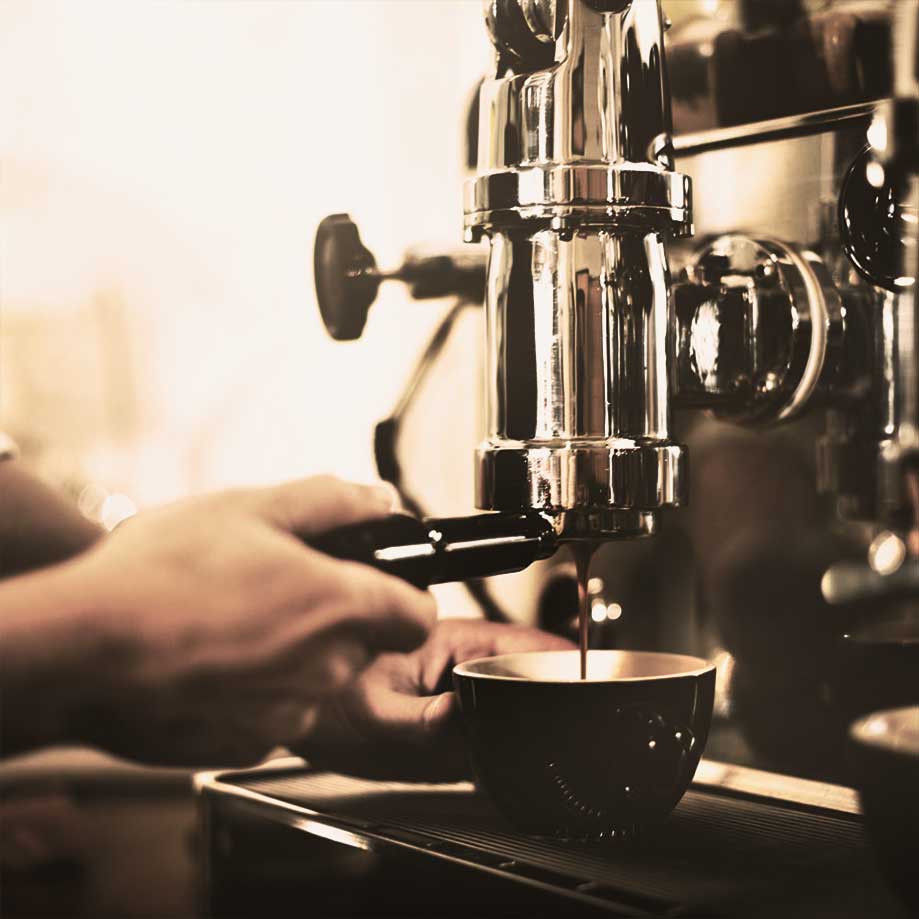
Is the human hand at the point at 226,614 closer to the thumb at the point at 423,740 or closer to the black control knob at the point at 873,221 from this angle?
the thumb at the point at 423,740

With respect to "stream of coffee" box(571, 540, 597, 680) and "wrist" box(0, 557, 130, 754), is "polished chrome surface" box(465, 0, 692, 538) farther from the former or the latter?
"wrist" box(0, 557, 130, 754)

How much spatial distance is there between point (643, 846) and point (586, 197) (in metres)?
0.19

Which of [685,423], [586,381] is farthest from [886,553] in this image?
[586,381]

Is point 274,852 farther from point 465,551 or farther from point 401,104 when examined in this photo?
point 401,104

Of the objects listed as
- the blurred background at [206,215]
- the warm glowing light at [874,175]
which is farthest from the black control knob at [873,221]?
the blurred background at [206,215]

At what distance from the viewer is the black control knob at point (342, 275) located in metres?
0.53

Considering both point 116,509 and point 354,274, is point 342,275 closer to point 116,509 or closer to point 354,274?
point 354,274

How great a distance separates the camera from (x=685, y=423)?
59 cm

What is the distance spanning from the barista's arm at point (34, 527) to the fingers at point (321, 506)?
0.09m

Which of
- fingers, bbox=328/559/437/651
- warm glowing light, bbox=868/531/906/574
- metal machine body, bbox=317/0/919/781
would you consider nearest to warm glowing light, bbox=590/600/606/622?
metal machine body, bbox=317/0/919/781

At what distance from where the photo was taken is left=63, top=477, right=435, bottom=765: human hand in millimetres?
351

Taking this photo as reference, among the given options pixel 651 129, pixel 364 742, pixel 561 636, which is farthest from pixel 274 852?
pixel 651 129

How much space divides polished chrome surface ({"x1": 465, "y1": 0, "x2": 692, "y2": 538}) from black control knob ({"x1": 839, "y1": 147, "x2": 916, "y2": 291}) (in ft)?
0.23

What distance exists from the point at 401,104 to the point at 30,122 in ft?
0.60
